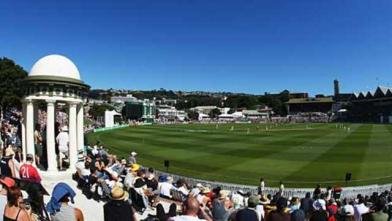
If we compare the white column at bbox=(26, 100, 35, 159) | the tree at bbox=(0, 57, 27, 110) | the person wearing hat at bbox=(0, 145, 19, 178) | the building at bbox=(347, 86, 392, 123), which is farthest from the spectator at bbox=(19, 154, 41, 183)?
the building at bbox=(347, 86, 392, 123)

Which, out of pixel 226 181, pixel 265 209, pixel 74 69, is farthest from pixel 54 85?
pixel 226 181

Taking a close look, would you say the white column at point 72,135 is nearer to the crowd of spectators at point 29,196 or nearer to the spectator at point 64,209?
the crowd of spectators at point 29,196

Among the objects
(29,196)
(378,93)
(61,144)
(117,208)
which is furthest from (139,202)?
(378,93)

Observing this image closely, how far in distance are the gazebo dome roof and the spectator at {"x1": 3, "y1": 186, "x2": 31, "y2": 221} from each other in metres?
14.6

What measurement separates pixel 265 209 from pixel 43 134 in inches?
525

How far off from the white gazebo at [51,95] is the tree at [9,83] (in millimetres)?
51659

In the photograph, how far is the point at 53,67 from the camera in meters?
21.5

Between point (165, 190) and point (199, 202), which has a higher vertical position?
point (199, 202)

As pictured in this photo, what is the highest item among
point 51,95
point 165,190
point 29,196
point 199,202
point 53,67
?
point 53,67

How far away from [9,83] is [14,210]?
70.9 m

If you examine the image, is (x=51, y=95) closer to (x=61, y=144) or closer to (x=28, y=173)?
(x=61, y=144)

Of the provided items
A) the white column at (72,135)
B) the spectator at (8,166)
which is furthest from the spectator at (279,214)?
the white column at (72,135)

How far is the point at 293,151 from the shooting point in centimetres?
4866

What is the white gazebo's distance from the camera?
21.2 m
